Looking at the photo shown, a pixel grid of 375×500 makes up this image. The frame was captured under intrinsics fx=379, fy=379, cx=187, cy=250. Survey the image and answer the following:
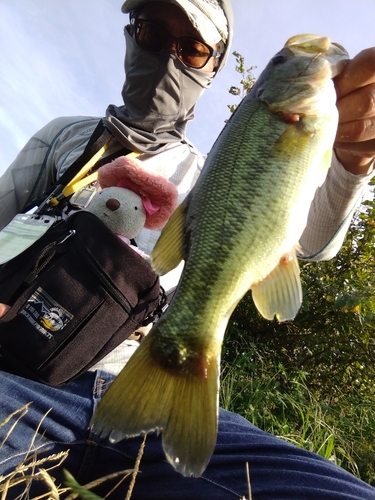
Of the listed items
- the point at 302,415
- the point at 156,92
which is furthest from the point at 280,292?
the point at 302,415

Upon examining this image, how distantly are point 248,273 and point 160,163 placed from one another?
1557mm

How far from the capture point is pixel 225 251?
1.17 metres

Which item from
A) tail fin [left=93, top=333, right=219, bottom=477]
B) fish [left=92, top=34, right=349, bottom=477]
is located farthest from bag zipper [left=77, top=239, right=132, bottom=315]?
tail fin [left=93, top=333, right=219, bottom=477]

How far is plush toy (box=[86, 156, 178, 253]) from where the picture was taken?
6.26 feet

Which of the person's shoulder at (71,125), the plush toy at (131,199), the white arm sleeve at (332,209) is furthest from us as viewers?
the person's shoulder at (71,125)

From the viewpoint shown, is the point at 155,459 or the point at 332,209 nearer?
the point at 155,459

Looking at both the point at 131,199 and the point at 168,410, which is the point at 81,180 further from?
the point at 168,410

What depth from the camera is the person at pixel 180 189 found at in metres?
1.45

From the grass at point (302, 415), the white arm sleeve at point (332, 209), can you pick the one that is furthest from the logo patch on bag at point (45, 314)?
the grass at point (302, 415)

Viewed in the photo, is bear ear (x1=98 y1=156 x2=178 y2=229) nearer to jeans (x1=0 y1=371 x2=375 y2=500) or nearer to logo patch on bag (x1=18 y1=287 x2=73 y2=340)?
logo patch on bag (x1=18 y1=287 x2=73 y2=340)

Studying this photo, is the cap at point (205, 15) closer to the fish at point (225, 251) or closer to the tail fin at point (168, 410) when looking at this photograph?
the fish at point (225, 251)

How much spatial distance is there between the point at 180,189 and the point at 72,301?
44.6 inches

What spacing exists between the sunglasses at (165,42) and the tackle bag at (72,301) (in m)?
1.52

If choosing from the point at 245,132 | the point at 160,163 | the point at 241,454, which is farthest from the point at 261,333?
the point at 245,132
